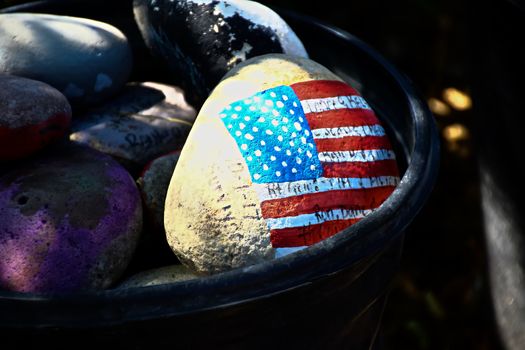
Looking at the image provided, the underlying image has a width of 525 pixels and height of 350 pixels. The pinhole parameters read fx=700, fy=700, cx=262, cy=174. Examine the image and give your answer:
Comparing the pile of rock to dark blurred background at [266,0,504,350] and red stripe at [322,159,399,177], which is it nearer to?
red stripe at [322,159,399,177]

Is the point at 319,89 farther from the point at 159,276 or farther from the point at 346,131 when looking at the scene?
the point at 159,276

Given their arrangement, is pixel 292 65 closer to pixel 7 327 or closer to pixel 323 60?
pixel 323 60

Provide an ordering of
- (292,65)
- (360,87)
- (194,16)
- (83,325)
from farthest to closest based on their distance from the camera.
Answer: (360,87)
(194,16)
(292,65)
(83,325)

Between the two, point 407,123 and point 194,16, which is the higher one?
point 194,16

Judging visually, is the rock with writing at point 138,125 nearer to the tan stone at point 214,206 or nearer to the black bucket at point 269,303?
the tan stone at point 214,206

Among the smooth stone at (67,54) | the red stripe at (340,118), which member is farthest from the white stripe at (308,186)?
the smooth stone at (67,54)

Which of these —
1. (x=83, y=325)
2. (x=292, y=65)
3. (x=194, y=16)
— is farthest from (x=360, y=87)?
(x=83, y=325)
